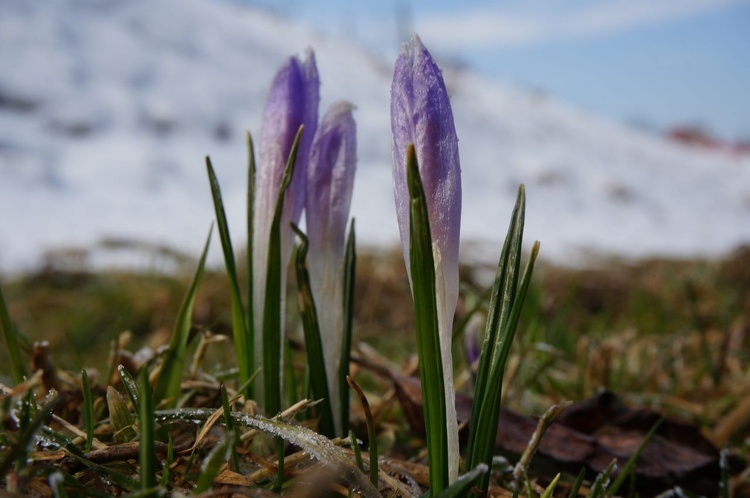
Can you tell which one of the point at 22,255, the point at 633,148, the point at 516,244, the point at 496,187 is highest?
the point at 633,148

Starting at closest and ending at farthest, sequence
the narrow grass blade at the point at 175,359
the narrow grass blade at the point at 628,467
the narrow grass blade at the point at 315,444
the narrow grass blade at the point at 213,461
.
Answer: the narrow grass blade at the point at 213,461, the narrow grass blade at the point at 315,444, the narrow grass blade at the point at 628,467, the narrow grass blade at the point at 175,359

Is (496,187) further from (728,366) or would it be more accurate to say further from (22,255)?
(728,366)

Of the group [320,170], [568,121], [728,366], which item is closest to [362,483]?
[320,170]

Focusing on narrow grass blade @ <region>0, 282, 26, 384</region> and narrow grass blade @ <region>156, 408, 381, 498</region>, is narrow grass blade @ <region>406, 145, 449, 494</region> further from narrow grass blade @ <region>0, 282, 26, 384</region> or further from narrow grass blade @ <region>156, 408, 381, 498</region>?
narrow grass blade @ <region>0, 282, 26, 384</region>

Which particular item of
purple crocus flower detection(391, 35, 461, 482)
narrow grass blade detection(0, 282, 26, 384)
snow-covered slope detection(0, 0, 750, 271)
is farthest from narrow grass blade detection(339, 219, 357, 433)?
snow-covered slope detection(0, 0, 750, 271)

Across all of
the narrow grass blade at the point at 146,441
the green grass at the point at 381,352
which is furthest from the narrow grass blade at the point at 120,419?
the narrow grass blade at the point at 146,441

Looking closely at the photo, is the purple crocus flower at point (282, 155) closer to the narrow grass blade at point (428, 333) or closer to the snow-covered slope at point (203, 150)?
the narrow grass blade at point (428, 333)

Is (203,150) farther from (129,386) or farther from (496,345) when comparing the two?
(496,345)
